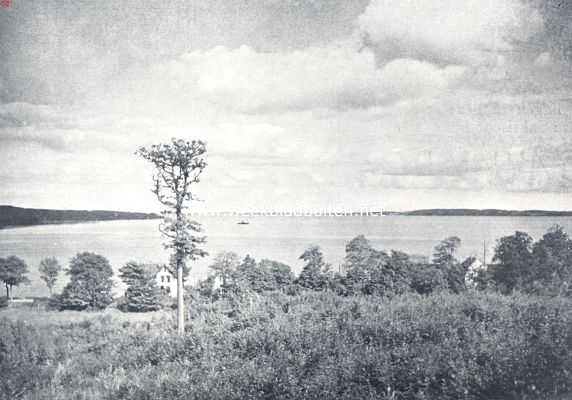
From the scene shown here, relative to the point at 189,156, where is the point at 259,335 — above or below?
below

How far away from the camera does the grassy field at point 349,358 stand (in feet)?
14.3

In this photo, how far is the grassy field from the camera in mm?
4371

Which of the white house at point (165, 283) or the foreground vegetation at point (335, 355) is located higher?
the foreground vegetation at point (335, 355)

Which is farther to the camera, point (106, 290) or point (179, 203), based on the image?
point (106, 290)

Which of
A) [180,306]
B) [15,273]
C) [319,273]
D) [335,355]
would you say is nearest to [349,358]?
[335,355]

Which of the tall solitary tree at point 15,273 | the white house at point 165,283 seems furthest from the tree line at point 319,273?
the white house at point 165,283

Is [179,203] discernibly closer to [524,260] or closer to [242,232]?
[242,232]

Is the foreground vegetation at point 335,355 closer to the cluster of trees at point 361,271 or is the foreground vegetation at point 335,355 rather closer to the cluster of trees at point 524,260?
the cluster of trees at point 524,260

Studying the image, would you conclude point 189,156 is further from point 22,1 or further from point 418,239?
point 418,239

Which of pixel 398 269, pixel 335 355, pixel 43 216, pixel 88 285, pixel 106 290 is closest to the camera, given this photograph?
pixel 335 355

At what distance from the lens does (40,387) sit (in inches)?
257

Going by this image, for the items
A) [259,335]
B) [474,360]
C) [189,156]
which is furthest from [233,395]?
[189,156]

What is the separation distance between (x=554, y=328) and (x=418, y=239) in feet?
60.9

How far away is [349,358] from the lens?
4977mm
